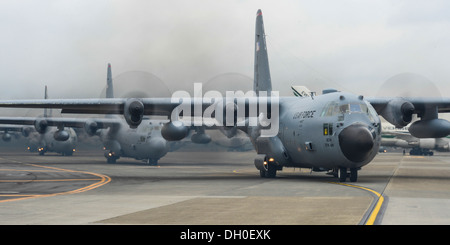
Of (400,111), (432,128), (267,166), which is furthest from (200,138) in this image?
(432,128)

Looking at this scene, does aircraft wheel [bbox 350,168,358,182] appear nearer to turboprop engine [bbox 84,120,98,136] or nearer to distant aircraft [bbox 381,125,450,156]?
turboprop engine [bbox 84,120,98,136]

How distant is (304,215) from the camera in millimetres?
12828

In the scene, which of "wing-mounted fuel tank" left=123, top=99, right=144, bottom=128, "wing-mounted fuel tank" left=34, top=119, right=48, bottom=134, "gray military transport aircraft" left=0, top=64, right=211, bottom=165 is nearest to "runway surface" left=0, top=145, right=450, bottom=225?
"wing-mounted fuel tank" left=123, top=99, right=144, bottom=128

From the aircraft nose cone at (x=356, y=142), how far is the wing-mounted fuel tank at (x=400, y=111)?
7.04 m

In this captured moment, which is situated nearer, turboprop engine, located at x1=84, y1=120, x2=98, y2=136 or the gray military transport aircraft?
the gray military transport aircraft

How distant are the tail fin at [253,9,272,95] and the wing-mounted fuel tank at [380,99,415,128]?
7.66 m

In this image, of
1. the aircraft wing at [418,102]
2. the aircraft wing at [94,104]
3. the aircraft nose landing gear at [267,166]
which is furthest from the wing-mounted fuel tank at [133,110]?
the aircraft wing at [418,102]

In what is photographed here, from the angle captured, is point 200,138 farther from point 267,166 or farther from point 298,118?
point 298,118

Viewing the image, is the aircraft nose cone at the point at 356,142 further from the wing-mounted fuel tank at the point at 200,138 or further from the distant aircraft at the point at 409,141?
the distant aircraft at the point at 409,141

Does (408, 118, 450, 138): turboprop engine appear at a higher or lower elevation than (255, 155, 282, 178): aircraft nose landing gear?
higher

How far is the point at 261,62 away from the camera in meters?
34.8

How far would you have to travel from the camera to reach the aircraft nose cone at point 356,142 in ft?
73.4

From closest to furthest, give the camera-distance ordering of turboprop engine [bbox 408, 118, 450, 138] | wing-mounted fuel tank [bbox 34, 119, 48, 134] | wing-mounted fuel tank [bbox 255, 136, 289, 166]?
1. wing-mounted fuel tank [bbox 255, 136, 289, 166]
2. turboprop engine [bbox 408, 118, 450, 138]
3. wing-mounted fuel tank [bbox 34, 119, 48, 134]

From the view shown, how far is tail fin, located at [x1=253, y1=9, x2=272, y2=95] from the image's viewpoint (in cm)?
3422
